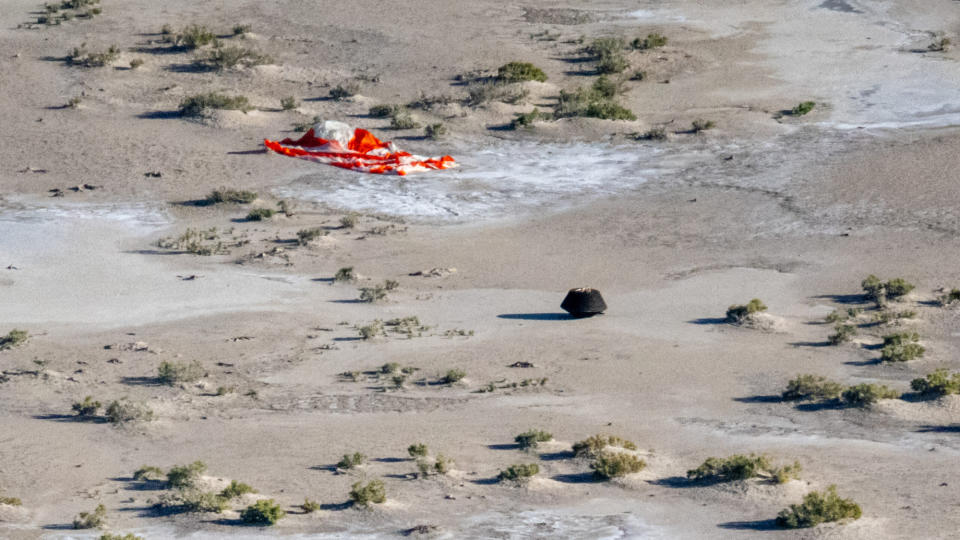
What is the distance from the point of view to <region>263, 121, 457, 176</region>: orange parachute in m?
35.8

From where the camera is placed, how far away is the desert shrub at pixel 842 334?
84.2 feet

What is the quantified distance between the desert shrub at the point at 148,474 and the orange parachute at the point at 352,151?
623 inches

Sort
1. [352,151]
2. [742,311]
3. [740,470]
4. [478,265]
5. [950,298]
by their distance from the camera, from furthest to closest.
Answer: [352,151], [478,265], [950,298], [742,311], [740,470]

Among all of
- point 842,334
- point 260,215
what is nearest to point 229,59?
point 260,215

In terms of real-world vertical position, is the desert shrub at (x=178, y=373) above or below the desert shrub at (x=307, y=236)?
below

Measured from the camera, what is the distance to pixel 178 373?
24.5m

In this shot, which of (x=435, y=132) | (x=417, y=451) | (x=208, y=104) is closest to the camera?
(x=417, y=451)

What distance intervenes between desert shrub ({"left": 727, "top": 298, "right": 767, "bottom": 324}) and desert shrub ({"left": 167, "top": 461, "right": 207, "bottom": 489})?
10.3 meters

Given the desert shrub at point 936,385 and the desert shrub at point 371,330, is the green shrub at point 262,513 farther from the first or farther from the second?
the desert shrub at point 936,385

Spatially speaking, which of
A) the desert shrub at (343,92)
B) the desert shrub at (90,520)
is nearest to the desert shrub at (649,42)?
the desert shrub at (343,92)

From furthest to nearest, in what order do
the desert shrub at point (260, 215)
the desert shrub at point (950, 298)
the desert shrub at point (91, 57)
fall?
the desert shrub at point (91, 57) < the desert shrub at point (260, 215) < the desert shrub at point (950, 298)

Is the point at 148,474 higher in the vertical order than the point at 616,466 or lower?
lower

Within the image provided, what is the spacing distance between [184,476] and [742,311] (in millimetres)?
10664

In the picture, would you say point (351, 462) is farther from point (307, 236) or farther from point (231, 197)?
point (231, 197)
